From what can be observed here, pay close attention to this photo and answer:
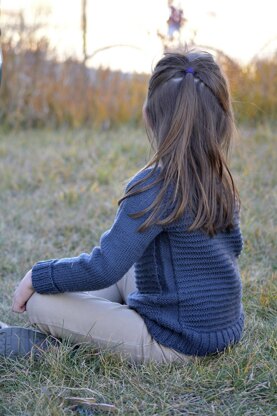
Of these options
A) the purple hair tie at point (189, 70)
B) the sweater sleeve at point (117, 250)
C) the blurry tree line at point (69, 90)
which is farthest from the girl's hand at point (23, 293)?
the blurry tree line at point (69, 90)

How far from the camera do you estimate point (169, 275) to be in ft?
6.80

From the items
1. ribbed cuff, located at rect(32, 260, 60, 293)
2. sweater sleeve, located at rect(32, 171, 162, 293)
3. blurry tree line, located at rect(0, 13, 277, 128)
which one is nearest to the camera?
sweater sleeve, located at rect(32, 171, 162, 293)

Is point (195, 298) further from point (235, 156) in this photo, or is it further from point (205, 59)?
point (235, 156)

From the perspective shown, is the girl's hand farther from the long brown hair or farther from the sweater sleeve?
the long brown hair

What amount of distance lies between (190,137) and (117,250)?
1.26 ft

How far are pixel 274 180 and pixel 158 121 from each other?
272 centimetres

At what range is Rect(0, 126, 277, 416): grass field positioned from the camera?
1985mm

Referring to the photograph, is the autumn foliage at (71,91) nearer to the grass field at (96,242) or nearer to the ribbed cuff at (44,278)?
the grass field at (96,242)

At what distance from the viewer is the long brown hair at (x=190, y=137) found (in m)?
1.99

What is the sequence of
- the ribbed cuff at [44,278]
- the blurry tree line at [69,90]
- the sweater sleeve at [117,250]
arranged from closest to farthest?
the sweater sleeve at [117,250]
the ribbed cuff at [44,278]
the blurry tree line at [69,90]

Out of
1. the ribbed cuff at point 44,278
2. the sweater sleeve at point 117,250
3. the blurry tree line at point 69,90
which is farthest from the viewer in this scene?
the blurry tree line at point 69,90

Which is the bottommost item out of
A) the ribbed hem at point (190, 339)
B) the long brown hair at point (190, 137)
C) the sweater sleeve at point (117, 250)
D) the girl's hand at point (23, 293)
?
the ribbed hem at point (190, 339)

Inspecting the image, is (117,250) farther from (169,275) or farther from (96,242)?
(96,242)

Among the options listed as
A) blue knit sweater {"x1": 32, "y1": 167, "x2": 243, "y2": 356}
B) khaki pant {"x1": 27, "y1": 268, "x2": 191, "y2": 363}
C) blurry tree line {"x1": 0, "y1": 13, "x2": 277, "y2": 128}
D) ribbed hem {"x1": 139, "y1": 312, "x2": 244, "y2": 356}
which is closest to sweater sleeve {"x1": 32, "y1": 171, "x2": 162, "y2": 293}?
blue knit sweater {"x1": 32, "y1": 167, "x2": 243, "y2": 356}
